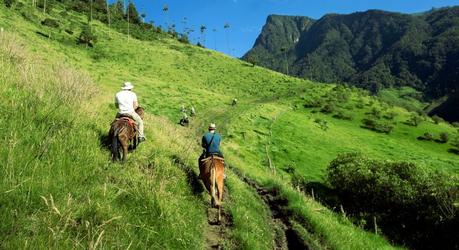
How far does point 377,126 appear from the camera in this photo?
3317 inches

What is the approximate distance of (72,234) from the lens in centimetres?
669

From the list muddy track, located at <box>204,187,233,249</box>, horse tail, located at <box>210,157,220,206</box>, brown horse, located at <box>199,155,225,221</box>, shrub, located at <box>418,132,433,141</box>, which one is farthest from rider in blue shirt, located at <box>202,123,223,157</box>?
shrub, located at <box>418,132,433,141</box>

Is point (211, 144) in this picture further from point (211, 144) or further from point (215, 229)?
point (215, 229)

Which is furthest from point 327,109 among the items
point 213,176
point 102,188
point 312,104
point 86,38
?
point 102,188

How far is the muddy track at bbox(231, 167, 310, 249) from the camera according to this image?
15125 millimetres

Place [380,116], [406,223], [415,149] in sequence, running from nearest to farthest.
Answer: [406,223] < [415,149] < [380,116]

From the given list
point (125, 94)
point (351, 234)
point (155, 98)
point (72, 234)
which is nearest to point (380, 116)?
point (155, 98)

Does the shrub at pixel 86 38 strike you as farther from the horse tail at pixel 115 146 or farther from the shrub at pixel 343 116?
the horse tail at pixel 115 146

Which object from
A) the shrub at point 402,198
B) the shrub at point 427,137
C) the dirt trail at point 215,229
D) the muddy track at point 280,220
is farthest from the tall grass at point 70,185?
the shrub at point 427,137

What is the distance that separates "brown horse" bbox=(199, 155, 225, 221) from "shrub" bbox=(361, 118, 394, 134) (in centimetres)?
7333

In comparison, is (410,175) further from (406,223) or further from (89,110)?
(89,110)

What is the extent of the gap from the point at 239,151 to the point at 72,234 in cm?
3814

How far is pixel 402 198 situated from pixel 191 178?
31291 millimetres

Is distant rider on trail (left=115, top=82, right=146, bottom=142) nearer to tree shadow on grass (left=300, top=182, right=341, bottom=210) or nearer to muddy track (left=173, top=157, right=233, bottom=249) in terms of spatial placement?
muddy track (left=173, top=157, right=233, bottom=249)
